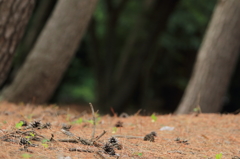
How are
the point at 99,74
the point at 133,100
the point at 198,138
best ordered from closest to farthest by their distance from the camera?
1. the point at 198,138
2. the point at 99,74
3. the point at 133,100

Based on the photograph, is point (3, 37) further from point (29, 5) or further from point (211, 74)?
point (211, 74)

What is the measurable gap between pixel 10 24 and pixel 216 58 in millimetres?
3737

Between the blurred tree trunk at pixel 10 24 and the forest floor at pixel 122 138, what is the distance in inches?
→ 38.0

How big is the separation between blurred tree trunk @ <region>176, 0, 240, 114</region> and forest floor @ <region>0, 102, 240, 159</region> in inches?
68.5

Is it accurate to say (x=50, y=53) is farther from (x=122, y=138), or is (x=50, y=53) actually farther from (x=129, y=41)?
(x=129, y=41)

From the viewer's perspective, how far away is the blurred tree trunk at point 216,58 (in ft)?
20.4

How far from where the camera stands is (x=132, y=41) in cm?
1052

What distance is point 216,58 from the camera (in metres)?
6.29

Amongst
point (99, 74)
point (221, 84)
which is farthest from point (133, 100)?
point (221, 84)

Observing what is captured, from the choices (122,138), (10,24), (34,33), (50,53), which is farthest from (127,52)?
(122,138)

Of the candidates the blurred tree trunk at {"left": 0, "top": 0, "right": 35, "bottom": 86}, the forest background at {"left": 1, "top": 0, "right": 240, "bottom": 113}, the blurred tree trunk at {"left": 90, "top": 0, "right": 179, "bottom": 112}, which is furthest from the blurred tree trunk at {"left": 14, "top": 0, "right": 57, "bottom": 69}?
the blurred tree trunk at {"left": 90, "top": 0, "right": 179, "bottom": 112}

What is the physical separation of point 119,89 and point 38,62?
5008 mm

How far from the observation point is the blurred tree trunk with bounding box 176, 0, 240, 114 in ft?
20.4

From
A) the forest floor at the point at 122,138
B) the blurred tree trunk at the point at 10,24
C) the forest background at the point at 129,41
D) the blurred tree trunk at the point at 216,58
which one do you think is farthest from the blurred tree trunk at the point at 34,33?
the blurred tree trunk at the point at 216,58
